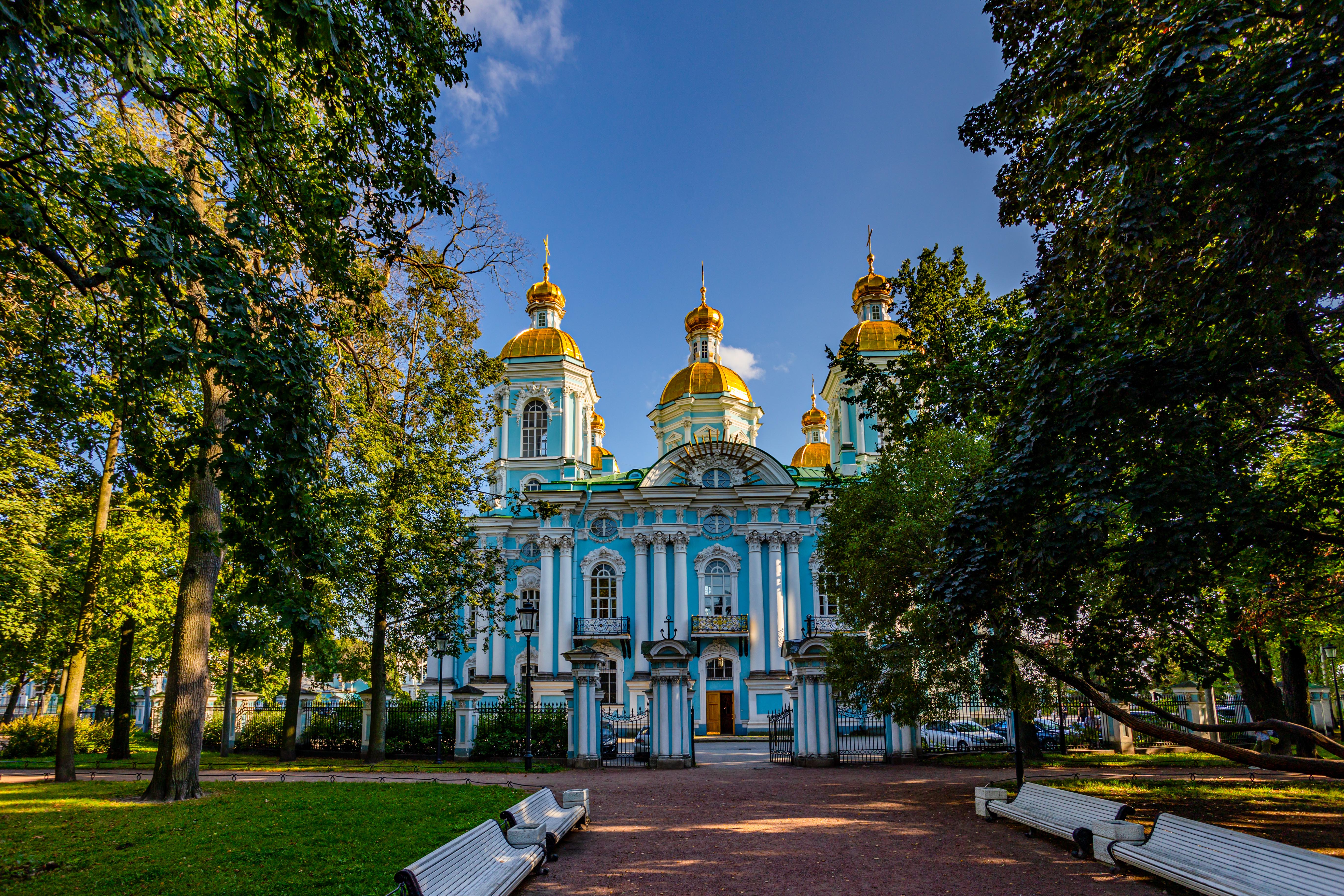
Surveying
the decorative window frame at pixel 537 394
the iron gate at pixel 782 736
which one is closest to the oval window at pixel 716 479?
the decorative window frame at pixel 537 394

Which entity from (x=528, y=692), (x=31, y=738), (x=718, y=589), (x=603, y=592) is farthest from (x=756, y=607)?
(x=31, y=738)

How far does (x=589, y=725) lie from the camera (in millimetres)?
18047

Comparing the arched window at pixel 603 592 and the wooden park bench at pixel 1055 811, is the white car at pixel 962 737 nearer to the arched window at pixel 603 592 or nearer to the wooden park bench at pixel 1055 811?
the wooden park bench at pixel 1055 811

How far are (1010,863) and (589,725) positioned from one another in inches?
456

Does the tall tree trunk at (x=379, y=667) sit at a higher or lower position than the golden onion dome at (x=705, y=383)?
lower

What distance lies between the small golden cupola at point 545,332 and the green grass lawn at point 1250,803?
92.3 ft

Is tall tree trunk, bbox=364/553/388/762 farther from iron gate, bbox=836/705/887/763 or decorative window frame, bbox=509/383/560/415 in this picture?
decorative window frame, bbox=509/383/560/415

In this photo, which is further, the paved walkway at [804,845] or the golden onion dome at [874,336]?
the golden onion dome at [874,336]

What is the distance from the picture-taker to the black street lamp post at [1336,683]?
67.5 ft

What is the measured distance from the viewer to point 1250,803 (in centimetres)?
1112

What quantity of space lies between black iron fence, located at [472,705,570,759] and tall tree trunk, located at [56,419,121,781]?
322 inches

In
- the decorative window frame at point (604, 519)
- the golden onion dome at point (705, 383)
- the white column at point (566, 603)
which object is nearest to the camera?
the white column at point (566, 603)

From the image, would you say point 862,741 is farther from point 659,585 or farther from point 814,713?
point 659,585

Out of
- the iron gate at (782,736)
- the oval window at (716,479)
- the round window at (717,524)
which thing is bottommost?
the iron gate at (782,736)
